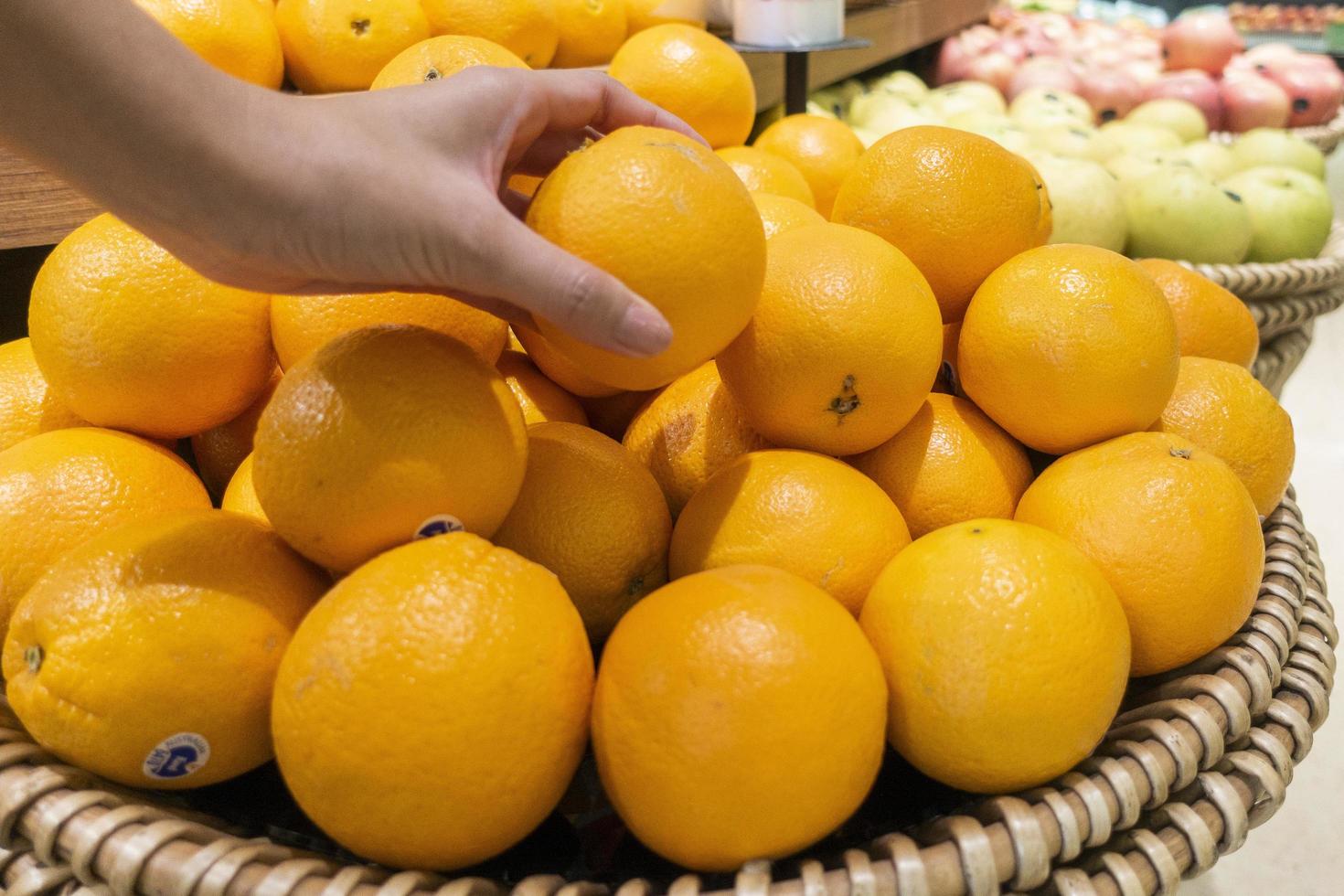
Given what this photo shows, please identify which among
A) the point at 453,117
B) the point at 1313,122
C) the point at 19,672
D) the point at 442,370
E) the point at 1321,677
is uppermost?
the point at 453,117

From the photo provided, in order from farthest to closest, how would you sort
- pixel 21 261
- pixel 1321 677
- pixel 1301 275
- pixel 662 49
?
pixel 1301 275, pixel 662 49, pixel 21 261, pixel 1321 677

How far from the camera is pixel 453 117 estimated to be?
0.68 meters

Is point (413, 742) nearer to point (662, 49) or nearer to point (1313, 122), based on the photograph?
point (662, 49)

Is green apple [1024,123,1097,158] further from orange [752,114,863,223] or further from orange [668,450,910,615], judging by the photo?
orange [668,450,910,615]

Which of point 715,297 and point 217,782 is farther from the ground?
point 715,297

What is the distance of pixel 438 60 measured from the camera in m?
1.05

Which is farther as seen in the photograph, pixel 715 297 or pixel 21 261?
pixel 21 261

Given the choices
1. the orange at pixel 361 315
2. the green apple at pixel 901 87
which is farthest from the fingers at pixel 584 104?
the green apple at pixel 901 87

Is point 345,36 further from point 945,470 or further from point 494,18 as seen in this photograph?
point 945,470

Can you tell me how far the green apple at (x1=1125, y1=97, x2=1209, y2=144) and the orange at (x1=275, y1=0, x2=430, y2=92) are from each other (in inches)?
98.7

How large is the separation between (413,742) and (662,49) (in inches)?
48.0

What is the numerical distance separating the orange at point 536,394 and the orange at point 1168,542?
0.51m

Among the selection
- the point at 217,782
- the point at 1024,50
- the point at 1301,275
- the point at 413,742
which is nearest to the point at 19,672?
the point at 217,782

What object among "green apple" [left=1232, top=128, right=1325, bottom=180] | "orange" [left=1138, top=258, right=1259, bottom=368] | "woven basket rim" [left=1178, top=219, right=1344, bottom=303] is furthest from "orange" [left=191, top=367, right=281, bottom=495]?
"green apple" [left=1232, top=128, right=1325, bottom=180]
